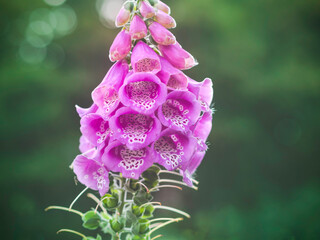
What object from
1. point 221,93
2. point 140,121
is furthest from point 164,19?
point 221,93

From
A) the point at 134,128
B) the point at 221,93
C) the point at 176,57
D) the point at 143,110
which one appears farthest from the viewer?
the point at 221,93

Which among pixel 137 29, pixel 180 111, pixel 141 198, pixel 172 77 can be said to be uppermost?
pixel 137 29

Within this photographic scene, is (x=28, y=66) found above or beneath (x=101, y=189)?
above

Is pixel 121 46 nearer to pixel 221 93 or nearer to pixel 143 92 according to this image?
pixel 143 92

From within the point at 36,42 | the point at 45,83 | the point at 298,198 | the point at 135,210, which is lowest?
the point at 135,210

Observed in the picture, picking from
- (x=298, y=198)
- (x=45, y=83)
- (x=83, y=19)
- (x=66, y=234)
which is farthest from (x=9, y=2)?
(x=298, y=198)

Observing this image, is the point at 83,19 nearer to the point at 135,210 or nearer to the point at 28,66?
the point at 28,66
